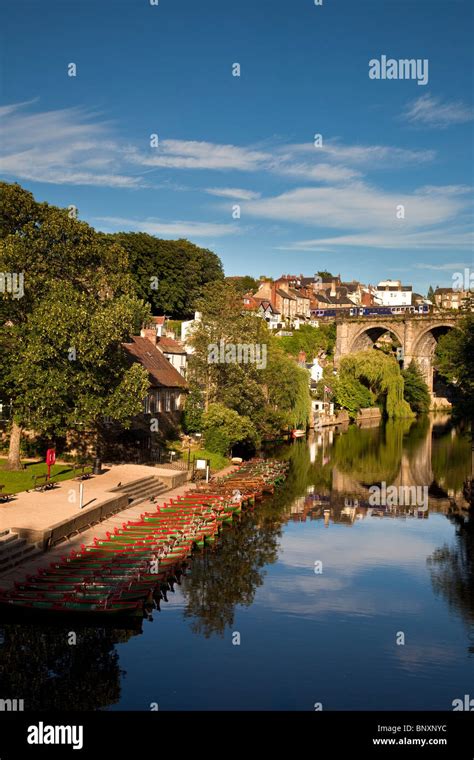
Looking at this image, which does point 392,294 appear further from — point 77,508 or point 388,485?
point 77,508

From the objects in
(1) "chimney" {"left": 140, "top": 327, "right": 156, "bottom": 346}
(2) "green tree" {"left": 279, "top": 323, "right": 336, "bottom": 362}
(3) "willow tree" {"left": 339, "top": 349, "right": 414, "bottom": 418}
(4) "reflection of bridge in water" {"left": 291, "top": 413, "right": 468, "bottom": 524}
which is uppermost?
(2) "green tree" {"left": 279, "top": 323, "right": 336, "bottom": 362}

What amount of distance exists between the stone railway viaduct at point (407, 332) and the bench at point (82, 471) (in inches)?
3069

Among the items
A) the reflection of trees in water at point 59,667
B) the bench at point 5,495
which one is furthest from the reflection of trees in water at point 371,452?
the reflection of trees in water at point 59,667

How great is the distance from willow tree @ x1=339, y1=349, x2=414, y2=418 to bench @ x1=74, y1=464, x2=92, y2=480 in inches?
2250

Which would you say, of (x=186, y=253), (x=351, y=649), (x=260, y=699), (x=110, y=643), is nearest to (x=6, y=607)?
(x=110, y=643)

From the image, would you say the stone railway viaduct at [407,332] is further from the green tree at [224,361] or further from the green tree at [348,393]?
the green tree at [224,361]

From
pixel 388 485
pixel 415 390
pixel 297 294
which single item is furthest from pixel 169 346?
pixel 297 294

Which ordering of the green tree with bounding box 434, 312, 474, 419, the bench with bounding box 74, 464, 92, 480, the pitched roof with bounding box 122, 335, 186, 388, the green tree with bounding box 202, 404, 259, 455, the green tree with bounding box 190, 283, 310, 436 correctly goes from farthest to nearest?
1. the green tree with bounding box 190, 283, 310, 436
2. the green tree with bounding box 202, 404, 259, 455
3. the pitched roof with bounding box 122, 335, 186, 388
4. the green tree with bounding box 434, 312, 474, 419
5. the bench with bounding box 74, 464, 92, 480

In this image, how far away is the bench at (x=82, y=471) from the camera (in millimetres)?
36125

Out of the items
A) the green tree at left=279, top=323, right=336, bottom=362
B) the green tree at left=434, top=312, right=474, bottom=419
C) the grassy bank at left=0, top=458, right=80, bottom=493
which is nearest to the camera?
the grassy bank at left=0, top=458, right=80, bottom=493

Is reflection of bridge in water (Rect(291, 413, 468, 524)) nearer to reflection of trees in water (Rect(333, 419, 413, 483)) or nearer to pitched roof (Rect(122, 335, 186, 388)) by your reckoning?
reflection of trees in water (Rect(333, 419, 413, 483))

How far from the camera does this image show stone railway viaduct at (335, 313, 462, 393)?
113062 mm

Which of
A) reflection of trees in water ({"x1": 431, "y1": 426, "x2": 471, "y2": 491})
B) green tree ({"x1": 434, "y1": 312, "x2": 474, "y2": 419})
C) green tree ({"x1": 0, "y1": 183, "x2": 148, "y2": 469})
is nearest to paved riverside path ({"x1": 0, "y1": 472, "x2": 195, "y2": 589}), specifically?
green tree ({"x1": 0, "y1": 183, "x2": 148, "y2": 469})

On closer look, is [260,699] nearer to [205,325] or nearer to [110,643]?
[110,643]
